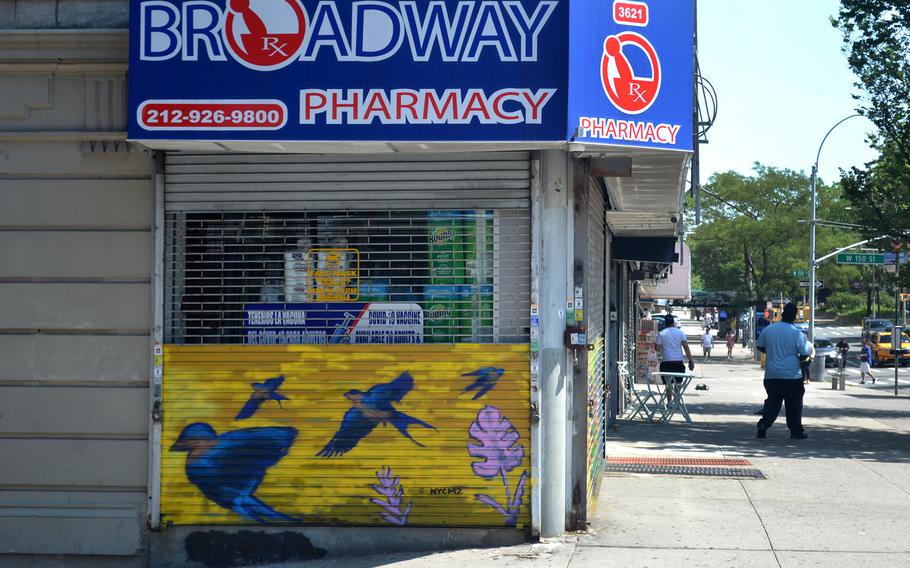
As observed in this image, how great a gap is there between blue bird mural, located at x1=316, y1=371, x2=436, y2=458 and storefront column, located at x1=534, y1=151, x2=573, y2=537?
36.1 inches

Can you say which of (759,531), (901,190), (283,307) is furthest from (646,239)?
(283,307)

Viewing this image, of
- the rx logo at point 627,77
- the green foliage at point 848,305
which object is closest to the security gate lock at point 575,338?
the rx logo at point 627,77

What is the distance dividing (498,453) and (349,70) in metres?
2.93

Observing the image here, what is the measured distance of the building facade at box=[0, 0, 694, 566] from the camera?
737 centimetres

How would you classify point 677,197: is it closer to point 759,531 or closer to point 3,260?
point 759,531

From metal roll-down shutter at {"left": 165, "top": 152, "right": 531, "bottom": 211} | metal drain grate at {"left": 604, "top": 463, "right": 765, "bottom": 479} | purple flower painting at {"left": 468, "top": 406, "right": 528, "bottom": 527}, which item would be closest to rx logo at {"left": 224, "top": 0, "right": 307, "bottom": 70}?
metal roll-down shutter at {"left": 165, "top": 152, "right": 531, "bottom": 211}

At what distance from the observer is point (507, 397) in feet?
25.4

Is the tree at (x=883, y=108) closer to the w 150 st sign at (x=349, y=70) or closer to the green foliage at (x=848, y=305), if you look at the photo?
the w 150 st sign at (x=349, y=70)

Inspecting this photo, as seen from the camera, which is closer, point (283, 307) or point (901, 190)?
point (283, 307)

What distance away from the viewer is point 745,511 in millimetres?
9188

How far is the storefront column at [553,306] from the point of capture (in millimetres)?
7723

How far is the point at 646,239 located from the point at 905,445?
461 centimetres

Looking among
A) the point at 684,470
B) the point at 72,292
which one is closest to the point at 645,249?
the point at 684,470

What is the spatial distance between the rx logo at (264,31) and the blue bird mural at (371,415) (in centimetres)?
242
